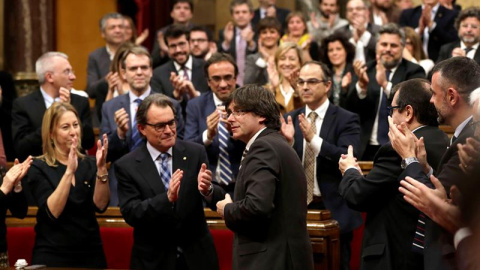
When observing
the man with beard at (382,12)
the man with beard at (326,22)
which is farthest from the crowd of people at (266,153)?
the man with beard at (382,12)

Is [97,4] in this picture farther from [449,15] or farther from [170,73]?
[449,15]

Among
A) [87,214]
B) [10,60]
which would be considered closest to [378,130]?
[87,214]

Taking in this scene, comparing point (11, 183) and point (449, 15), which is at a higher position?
point (449, 15)

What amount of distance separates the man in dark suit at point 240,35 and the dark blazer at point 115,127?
7.81 ft

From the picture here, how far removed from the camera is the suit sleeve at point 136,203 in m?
4.36

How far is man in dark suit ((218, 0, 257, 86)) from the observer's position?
27.3 feet

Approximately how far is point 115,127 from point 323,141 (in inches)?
63.3

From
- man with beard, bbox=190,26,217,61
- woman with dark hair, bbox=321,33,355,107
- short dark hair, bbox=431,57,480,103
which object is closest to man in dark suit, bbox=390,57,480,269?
short dark hair, bbox=431,57,480,103

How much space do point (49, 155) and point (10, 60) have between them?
476 centimetres

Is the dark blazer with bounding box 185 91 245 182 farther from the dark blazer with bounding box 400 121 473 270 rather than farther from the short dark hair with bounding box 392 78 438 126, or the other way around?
the dark blazer with bounding box 400 121 473 270

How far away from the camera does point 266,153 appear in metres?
3.69

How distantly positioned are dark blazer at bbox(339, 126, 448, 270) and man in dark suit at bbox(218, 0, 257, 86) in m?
4.38

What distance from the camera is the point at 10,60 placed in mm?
9391

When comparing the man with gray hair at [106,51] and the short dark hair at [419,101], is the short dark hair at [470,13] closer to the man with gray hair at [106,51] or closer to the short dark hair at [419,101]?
the man with gray hair at [106,51]
